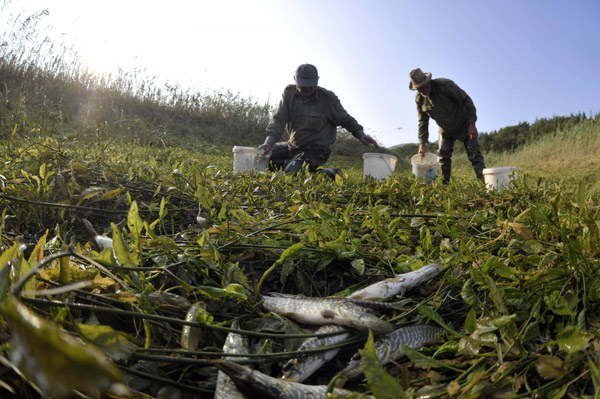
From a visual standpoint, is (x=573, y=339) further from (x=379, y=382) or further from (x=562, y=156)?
(x=562, y=156)

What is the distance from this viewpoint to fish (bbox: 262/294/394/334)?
1011 millimetres

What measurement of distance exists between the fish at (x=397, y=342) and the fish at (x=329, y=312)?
3 cm

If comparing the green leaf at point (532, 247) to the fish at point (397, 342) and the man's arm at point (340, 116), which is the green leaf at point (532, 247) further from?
the man's arm at point (340, 116)

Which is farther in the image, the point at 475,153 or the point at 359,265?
the point at 475,153

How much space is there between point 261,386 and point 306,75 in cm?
549

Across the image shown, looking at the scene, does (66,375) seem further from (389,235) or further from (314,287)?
(389,235)

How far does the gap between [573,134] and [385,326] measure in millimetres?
11234

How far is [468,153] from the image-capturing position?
6.70 meters

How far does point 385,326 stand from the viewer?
1011 mm

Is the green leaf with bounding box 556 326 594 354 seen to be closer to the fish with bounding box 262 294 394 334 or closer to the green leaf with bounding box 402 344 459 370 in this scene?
the green leaf with bounding box 402 344 459 370

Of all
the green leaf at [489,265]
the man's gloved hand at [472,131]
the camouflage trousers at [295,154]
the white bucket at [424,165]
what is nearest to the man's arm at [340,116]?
the camouflage trousers at [295,154]

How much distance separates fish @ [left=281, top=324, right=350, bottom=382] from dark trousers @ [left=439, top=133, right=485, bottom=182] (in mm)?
5751

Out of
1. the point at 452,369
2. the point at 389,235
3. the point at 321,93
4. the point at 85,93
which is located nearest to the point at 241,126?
the point at 85,93

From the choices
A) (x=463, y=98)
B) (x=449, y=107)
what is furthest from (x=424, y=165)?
(x=463, y=98)
